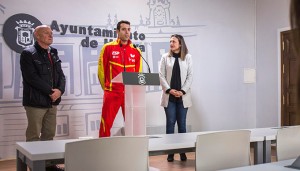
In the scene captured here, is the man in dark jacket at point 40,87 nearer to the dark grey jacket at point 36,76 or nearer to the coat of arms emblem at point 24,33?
the dark grey jacket at point 36,76

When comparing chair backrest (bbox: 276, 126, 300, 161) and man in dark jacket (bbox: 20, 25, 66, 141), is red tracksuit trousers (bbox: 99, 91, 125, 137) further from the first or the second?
chair backrest (bbox: 276, 126, 300, 161)

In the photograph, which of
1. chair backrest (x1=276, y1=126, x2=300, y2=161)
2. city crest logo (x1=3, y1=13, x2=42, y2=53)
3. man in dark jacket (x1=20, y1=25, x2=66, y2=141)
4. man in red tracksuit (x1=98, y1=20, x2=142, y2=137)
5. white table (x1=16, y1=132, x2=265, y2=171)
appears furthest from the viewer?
city crest logo (x1=3, y1=13, x2=42, y2=53)

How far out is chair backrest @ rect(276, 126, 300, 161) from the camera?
2002mm

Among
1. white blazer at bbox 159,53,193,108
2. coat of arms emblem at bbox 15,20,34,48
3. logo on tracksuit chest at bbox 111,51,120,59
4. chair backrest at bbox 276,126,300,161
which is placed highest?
coat of arms emblem at bbox 15,20,34,48

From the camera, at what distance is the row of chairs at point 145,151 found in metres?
1.41

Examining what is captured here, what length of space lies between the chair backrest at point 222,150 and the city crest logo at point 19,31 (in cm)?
331

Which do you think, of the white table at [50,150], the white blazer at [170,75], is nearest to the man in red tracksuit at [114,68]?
the white blazer at [170,75]

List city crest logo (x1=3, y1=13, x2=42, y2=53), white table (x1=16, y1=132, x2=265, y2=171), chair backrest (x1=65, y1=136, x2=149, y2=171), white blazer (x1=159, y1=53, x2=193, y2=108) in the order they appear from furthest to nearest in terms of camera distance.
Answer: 1. white blazer (x1=159, y1=53, x2=193, y2=108)
2. city crest logo (x1=3, y1=13, x2=42, y2=53)
3. white table (x1=16, y1=132, x2=265, y2=171)
4. chair backrest (x1=65, y1=136, x2=149, y2=171)

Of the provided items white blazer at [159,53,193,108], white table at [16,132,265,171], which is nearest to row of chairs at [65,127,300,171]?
white table at [16,132,265,171]

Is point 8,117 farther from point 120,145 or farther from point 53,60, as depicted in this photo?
point 120,145

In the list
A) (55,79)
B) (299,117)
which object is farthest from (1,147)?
(299,117)

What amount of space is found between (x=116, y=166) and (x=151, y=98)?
374cm

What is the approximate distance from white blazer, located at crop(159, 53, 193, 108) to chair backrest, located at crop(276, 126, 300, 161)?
2.36 m

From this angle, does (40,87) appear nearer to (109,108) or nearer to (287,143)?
(109,108)
